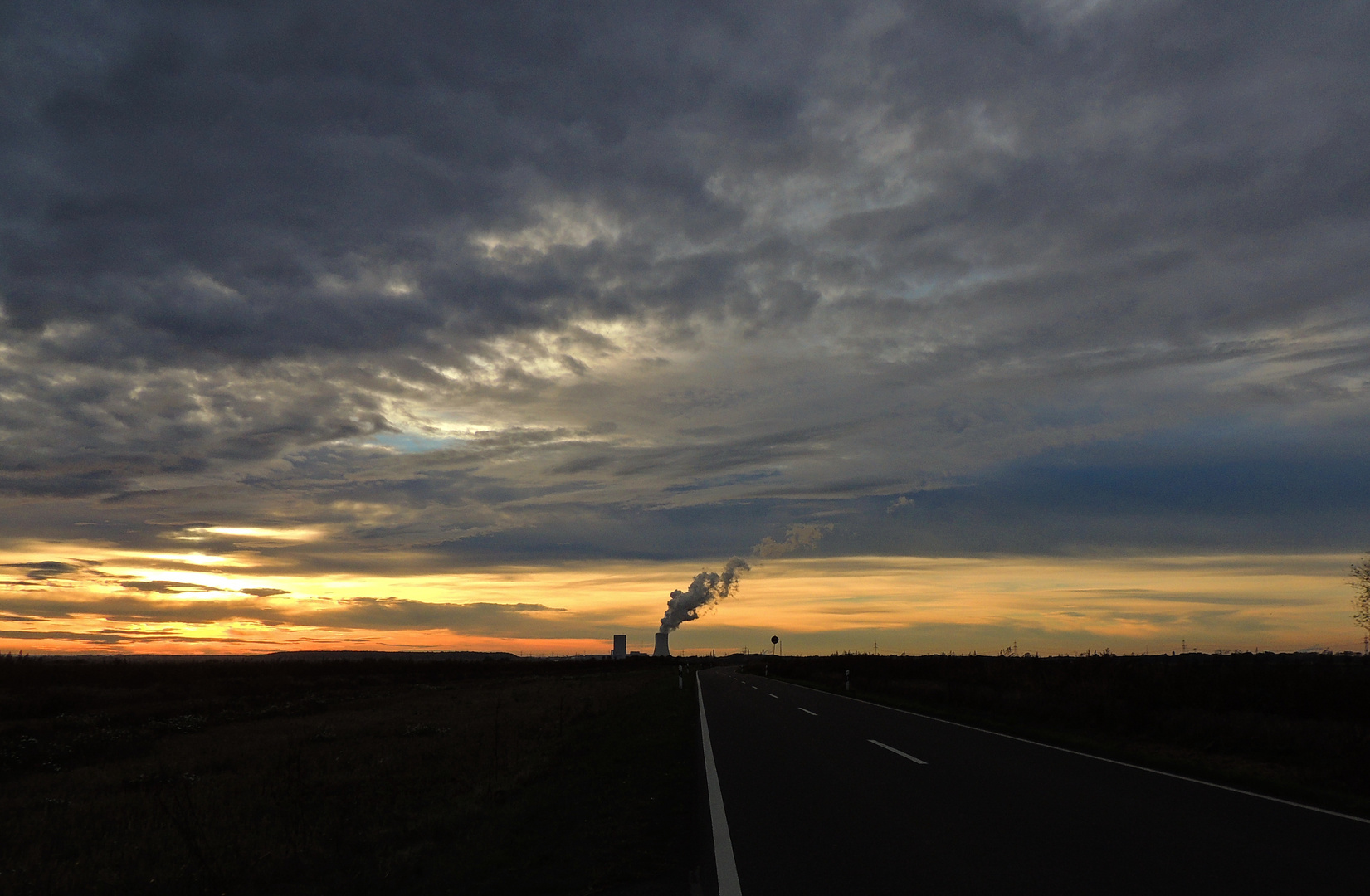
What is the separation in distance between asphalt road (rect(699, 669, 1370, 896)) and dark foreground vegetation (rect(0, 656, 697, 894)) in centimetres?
108

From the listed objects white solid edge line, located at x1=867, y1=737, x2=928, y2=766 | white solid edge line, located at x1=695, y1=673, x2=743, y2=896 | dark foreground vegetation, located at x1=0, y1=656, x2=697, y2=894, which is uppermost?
Result: white solid edge line, located at x1=695, y1=673, x2=743, y2=896

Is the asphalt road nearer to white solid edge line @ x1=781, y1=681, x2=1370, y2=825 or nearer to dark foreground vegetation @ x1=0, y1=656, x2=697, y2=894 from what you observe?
white solid edge line @ x1=781, y1=681, x2=1370, y2=825

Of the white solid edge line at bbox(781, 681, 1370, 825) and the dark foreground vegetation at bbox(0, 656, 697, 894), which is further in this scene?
the white solid edge line at bbox(781, 681, 1370, 825)

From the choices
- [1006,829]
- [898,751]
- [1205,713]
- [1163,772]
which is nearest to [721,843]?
[1006,829]

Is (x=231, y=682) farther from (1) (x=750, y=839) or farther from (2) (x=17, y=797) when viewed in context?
(1) (x=750, y=839)

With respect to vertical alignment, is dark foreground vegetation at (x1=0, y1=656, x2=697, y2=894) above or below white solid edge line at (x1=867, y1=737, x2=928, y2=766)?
below

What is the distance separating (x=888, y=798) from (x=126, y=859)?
9.82 m

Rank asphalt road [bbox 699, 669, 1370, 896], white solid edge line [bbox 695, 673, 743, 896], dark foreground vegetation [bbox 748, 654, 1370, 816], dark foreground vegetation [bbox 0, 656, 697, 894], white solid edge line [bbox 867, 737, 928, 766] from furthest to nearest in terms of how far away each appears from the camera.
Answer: white solid edge line [bbox 867, 737, 928, 766], dark foreground vegetation [bbox 748, 654, 1370, 816], dark foreground vegetation [bbox 0, 656, 697, 894], asphalt road [bbox 699, 669, 1370, 896], white solid edge line [bbox 695, 673, 743, 896]

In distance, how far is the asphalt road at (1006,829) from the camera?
20.8 ft

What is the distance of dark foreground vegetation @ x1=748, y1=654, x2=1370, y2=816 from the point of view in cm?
1282

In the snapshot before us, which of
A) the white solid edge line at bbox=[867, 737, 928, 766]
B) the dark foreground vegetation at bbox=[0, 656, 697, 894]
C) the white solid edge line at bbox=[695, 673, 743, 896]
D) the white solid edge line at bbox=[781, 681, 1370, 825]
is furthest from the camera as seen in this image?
the white solid edge line at bbox=[867, 737, 928, 766]

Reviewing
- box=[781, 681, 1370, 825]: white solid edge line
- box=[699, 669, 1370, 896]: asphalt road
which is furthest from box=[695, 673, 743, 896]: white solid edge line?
box=[781, 681, 1370, 825]: white solid edge line

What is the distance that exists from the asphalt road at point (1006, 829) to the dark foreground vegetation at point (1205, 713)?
2.07 meters

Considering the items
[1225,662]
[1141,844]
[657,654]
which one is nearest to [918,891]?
[1141,844]
